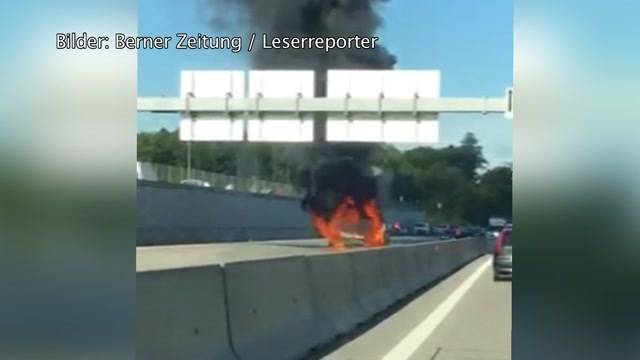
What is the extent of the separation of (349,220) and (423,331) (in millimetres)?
32977

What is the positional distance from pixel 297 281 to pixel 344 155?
104 ft

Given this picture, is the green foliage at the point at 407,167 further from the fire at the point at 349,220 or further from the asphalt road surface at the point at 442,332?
the fire at the point at 349,220

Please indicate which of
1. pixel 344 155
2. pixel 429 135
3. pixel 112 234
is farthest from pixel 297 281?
pixel 344 155

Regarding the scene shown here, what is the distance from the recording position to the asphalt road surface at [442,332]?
916 centimetres

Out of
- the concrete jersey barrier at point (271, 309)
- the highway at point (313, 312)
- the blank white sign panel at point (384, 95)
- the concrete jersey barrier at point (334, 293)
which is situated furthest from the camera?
the blank white sign panel at point (384, 95)

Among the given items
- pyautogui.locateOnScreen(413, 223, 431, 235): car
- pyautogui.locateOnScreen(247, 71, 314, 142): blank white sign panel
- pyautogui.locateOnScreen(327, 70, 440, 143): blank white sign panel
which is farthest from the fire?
pyautogui.locateOnScreen(247, 71, 314, 142): blank white sign panel

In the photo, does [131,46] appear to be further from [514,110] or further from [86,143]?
[514,110]

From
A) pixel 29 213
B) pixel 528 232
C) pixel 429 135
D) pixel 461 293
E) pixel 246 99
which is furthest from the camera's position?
pixel 429 135

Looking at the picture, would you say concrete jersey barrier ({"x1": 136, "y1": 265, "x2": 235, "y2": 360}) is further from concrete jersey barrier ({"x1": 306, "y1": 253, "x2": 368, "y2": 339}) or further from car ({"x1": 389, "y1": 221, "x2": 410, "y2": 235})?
car ({"x1": 389, "y1": 221, "x2": 410, "y2": 235})

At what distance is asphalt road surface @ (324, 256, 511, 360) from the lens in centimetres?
916

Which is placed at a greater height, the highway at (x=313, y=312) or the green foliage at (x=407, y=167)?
the green foliage at (x=407, y=167)

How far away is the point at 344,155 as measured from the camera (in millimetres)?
41281

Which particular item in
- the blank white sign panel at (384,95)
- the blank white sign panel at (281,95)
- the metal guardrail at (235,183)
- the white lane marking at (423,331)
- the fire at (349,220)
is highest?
the blank white sign panel at (384,95)

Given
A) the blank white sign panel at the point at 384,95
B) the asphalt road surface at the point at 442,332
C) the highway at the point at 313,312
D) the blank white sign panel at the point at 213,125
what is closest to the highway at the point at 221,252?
the blank white sign panel at the point at 384,95
